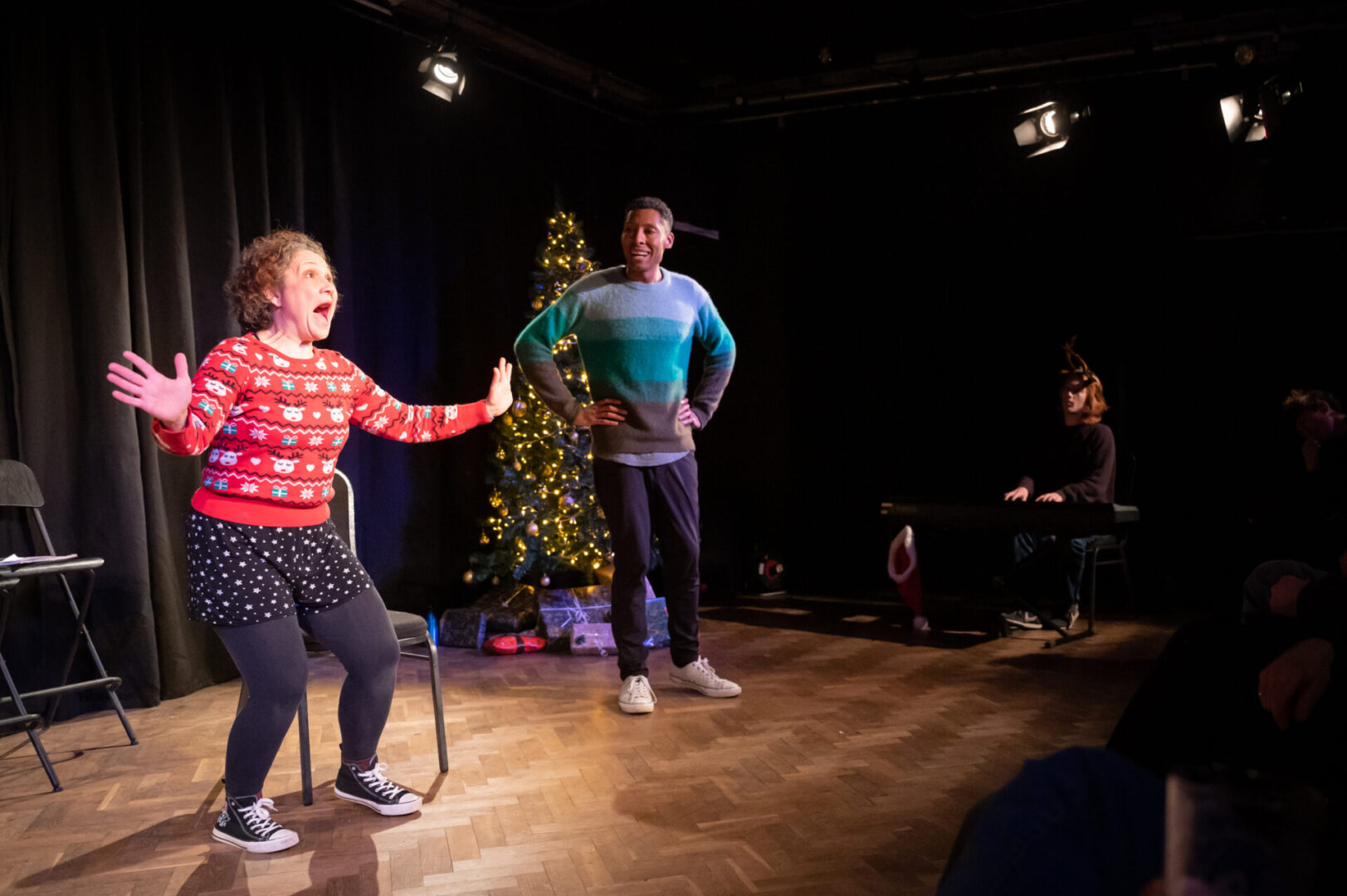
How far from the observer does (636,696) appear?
3789 millimetres

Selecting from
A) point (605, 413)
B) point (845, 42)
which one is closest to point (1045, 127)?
point (845, 42)

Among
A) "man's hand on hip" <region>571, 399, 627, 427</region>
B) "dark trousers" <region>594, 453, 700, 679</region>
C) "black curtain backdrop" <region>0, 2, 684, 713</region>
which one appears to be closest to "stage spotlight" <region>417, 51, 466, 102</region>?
"black curtain backdrop" <region>0, 2, 684, 713</region>

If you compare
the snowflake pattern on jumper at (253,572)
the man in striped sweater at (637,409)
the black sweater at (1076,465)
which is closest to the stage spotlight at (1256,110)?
the black sweater at (1076,465)

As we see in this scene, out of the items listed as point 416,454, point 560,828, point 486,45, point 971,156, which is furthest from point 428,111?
point 560,828

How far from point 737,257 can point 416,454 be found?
2.82 m

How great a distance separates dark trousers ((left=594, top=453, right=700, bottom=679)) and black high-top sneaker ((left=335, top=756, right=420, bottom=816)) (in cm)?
124

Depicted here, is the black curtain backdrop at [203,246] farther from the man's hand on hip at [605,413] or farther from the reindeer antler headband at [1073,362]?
the reindeer antler headband at [1073,362]

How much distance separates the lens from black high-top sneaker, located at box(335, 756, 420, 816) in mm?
2709

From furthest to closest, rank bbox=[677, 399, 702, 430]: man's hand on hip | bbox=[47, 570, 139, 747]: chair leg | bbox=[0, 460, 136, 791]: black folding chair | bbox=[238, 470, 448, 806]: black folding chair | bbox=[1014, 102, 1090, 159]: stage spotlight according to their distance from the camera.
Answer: bbox=[1014, 102, 1090, 159]: stage spotlight → bbox=[677, 399, 702, 430]: man's hand on hip → bbox=[47, 570, 139, 747]: chair leg → bbox=[0, 460, 136, 791]: black folding chair → bbox=[238, 470, 448, 806]: black folding chair

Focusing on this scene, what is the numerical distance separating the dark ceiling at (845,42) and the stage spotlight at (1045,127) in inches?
19.1

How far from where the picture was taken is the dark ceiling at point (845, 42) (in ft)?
17.9

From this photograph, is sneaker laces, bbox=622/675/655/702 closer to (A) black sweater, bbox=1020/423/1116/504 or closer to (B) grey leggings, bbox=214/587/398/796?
(B) grey leggings, bbox=214/587/398/796

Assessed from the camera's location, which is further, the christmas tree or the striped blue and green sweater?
the christmas tree

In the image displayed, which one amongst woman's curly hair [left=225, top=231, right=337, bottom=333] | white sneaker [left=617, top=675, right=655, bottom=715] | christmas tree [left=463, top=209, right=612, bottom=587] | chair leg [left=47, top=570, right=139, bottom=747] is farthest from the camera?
christmas tree [left=463, top=209, right=612, bottom=587]
